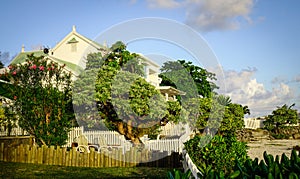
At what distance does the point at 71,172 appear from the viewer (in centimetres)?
1216

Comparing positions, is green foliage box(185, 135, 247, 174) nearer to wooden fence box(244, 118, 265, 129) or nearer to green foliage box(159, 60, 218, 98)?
green foliage box(159, 60, 218, 98)

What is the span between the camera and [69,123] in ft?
58.1

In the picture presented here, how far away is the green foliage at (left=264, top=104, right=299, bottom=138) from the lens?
3841 centimetres

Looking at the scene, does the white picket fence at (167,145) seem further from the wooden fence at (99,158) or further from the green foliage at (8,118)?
the green foliage at (8,118)

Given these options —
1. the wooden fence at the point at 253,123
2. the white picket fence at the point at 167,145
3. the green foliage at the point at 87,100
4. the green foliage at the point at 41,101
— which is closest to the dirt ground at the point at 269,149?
the white picket fence at the point at 167,145

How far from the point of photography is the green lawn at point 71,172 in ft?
37.3

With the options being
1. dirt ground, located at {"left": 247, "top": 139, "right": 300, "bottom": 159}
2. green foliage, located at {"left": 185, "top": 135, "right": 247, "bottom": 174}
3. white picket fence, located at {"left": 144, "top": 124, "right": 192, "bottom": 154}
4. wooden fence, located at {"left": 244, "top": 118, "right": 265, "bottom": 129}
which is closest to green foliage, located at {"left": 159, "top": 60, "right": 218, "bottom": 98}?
dirt ground, located at {"left": 247, "top": 139, "right": 300, "bottom": 159}

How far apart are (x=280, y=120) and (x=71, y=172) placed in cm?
3077

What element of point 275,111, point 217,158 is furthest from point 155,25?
point 275,111

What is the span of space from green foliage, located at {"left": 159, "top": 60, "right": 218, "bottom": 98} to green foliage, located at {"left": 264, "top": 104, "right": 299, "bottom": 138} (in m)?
7.04

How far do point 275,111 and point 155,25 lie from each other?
28.0m

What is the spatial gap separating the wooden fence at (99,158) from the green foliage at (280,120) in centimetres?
2680

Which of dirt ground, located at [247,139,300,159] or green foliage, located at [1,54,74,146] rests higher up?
green foliage, located at [1,54,74,146]

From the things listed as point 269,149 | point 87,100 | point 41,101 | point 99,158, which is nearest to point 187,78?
point 269,149
